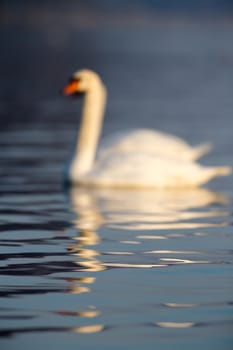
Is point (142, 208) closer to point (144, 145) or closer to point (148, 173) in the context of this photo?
point (148, 173)

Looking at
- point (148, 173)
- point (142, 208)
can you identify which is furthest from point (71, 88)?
point (142, 208)

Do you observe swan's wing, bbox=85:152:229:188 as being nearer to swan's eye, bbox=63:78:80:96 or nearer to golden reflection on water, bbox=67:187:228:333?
golden reflection on water, bbox=67:187:228:333

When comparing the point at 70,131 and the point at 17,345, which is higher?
the point at 70,131

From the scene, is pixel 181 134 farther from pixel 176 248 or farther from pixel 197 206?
pixel 176 248

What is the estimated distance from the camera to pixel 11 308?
6.91 m

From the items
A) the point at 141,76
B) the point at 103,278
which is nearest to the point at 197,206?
the point at 103,278

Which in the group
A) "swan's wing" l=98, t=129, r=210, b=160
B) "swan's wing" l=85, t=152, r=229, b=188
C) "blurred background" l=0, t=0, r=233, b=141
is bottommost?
"swan's wing" l=85, t=152, r=229, b=188

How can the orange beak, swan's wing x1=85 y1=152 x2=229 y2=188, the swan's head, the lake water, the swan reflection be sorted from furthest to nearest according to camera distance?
the swan's head
the orange beak
swan's wing x1=85 y1=152 x2=229 y2=188
the swan reflection
the lake water

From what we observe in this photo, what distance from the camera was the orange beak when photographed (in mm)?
15883

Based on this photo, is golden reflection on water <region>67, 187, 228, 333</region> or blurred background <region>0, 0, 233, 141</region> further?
blurred background <region>0, 0, 233, 141</region>

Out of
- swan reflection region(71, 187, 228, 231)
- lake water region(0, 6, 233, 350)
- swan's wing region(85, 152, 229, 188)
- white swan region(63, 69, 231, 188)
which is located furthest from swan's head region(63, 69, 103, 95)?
swan reflection region(71, 187, 228, 231)

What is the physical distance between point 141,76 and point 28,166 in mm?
25312

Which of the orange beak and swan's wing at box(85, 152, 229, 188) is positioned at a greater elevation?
the orange beak

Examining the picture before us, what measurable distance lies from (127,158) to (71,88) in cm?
170
